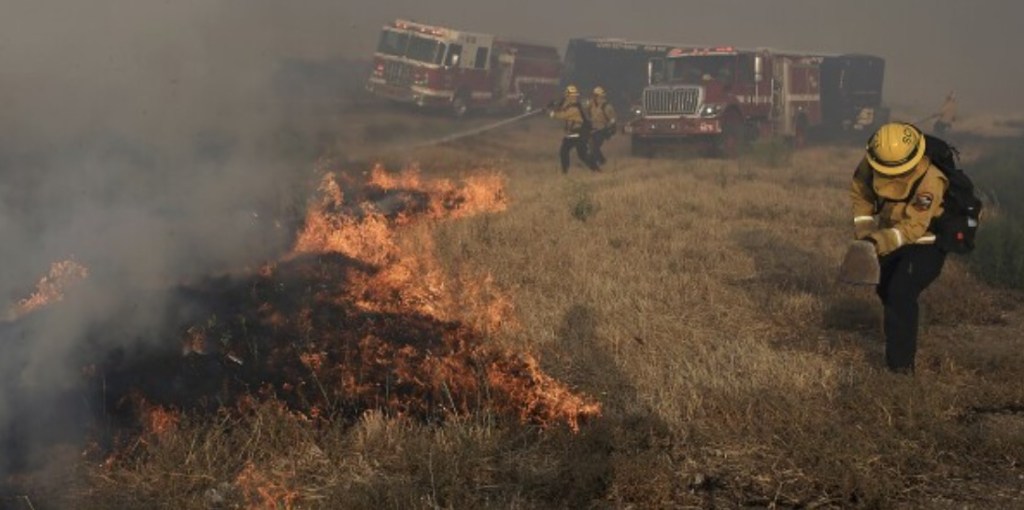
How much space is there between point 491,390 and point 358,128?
1485 centimetres

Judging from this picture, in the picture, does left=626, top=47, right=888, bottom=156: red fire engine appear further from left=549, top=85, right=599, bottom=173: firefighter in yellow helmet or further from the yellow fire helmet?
the yellow fire helmet

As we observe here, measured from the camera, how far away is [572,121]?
1530 centimetres

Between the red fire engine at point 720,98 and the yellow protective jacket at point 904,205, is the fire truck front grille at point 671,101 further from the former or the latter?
the yellow protective jacket at point 904,205

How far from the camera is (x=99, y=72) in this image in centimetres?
1159

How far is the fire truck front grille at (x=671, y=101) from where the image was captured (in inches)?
725

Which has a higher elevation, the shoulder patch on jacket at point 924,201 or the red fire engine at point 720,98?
the red fire engine at point 720,98

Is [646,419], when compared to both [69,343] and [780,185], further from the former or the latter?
[780,185]

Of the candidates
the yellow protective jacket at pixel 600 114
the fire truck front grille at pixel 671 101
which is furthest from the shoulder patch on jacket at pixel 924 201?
the fire truck front grille at pixel 671 101

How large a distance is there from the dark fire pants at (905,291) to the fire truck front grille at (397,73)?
19.0m

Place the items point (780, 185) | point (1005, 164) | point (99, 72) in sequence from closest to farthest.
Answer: point (99, 72) < point (780, 185) < point (1005, 164)

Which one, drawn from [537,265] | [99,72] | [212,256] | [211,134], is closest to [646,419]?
[537,265]

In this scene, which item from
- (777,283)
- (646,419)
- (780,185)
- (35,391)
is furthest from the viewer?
(780,185)

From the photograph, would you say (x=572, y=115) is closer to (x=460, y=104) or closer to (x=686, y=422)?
(x=460, y=104)

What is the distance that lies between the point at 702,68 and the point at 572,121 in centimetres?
505
